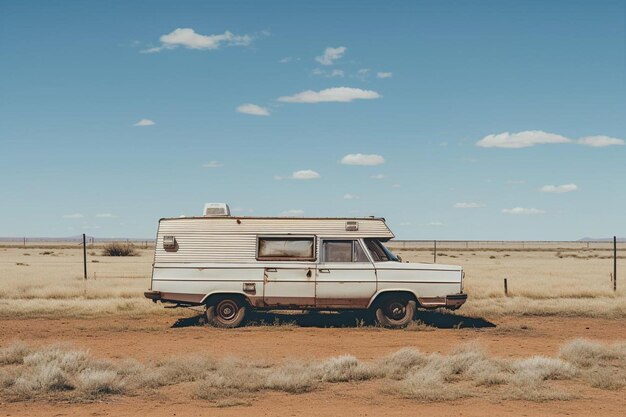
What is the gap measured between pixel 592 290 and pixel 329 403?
17928 millimetres

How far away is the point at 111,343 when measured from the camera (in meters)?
13.8

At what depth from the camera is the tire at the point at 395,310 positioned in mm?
15797

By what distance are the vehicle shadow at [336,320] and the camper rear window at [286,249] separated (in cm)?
163

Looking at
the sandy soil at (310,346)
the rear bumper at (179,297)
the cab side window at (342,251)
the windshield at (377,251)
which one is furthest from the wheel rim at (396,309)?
the rear bumper at (179,297)

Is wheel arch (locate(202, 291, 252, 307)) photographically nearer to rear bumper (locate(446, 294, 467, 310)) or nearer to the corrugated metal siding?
the corrugated metal siding

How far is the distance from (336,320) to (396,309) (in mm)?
2118

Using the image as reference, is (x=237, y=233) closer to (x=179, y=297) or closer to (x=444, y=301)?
(x=179, y=297)

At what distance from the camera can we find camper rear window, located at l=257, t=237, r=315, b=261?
1581 cm

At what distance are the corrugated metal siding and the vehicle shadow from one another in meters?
1.76

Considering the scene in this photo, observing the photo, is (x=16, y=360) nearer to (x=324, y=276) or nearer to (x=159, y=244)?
(x=159, y=244)

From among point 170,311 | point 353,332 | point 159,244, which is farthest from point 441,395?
point 170,311

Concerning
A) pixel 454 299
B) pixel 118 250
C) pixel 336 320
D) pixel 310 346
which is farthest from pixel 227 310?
pixel 118 250

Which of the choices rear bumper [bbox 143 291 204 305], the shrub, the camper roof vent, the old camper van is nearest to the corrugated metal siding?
the old camper van

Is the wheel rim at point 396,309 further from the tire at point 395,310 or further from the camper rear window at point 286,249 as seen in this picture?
the camper rear window at point 286,249
